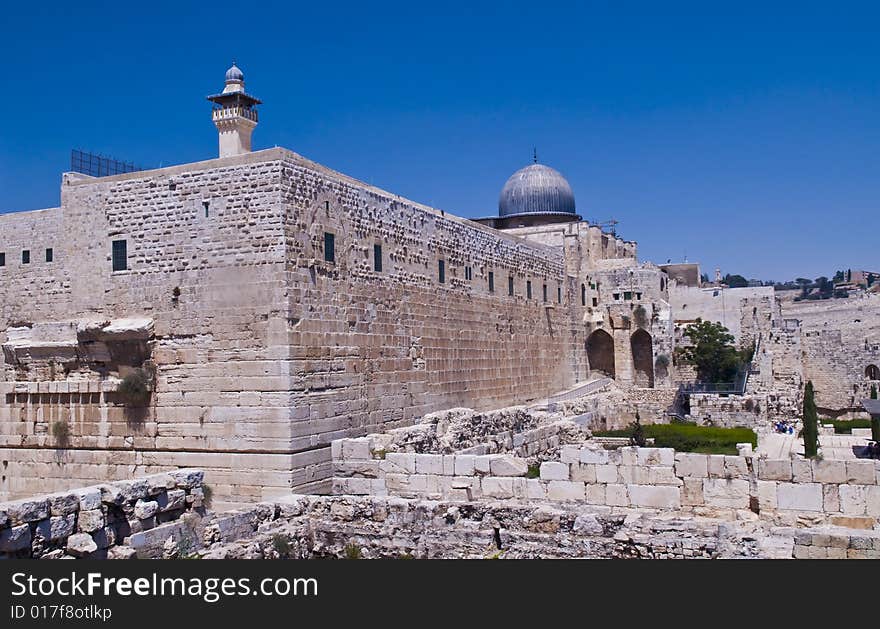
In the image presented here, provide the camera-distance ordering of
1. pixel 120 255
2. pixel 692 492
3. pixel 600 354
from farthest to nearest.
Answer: pixel 600 354, pixel 120 255, pixel 692 492

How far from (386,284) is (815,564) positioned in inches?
411

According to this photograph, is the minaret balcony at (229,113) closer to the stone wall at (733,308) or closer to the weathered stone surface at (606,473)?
the weathered stone surface at (606,473)

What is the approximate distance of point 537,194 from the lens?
3244 centimetres

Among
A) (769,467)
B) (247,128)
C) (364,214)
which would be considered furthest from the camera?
(247,128)

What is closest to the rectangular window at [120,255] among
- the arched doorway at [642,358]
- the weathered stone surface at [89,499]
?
the weathered stone surface at [89,499]

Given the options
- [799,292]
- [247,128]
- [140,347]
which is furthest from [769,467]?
[799,292]

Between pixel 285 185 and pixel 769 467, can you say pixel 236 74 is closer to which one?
pixel 285 185

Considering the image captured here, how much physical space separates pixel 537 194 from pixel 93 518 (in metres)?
26.6

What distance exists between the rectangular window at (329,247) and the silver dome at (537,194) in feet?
63.1

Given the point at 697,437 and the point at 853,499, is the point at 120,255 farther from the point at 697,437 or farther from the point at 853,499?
the point at 697,437

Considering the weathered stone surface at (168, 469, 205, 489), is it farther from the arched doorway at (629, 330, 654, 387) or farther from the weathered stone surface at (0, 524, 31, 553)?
the arched doorway at (629, 330, 654, 387)

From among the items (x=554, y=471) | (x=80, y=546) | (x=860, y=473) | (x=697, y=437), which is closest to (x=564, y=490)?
(x=554, y=471)

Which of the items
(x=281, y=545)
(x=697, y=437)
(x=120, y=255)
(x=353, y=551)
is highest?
(x=120, y=255)

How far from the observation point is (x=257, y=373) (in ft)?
41.4
